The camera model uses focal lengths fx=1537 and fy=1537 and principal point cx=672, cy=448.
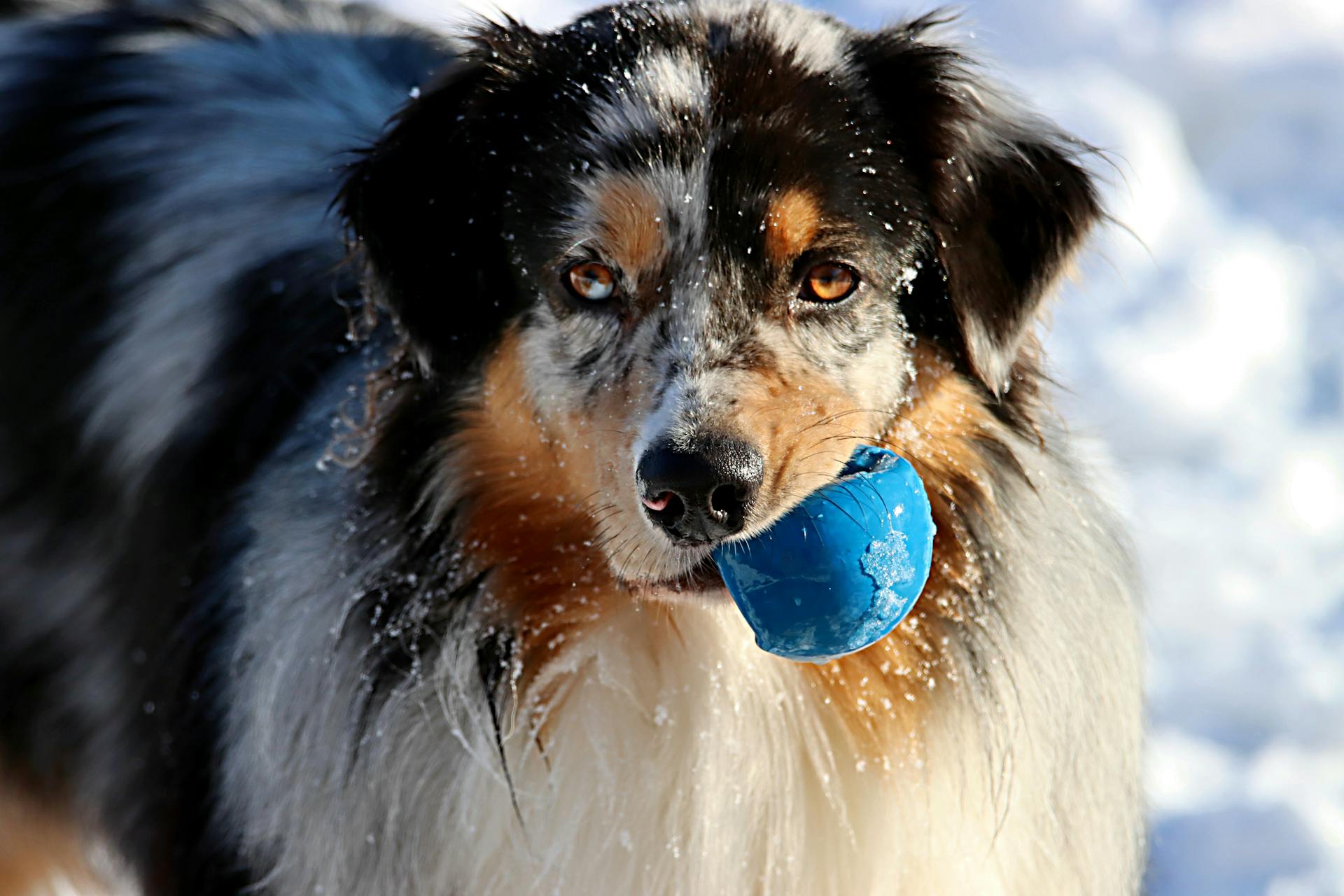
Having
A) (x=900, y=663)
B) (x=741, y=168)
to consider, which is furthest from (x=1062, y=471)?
(x=741, y=168)

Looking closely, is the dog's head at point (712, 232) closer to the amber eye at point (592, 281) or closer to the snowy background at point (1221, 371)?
the amber eye at point (592, 281)

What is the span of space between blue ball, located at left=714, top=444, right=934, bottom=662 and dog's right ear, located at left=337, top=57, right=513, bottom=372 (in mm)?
739

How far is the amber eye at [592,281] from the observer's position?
262cm

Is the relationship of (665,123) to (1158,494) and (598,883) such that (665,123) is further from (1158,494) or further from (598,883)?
(1158,494)

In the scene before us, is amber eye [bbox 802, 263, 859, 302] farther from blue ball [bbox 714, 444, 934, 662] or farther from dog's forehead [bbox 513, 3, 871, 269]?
blue ball [bbox 714, 444, 934, 662]

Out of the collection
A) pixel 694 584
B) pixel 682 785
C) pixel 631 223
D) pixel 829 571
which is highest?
pixel 631 223

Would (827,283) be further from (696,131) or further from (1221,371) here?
(1221,371)

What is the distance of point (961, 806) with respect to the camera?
273cm

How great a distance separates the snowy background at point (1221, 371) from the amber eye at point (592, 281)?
0.68 m

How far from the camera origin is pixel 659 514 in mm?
2301

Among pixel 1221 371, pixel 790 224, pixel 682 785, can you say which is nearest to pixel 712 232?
pixel 790 224

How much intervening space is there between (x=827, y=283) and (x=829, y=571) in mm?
519

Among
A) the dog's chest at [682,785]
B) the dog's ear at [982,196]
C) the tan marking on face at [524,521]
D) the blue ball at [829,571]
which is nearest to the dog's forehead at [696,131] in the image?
the dog's ear at [982,196]

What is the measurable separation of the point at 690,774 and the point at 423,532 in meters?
0.64
